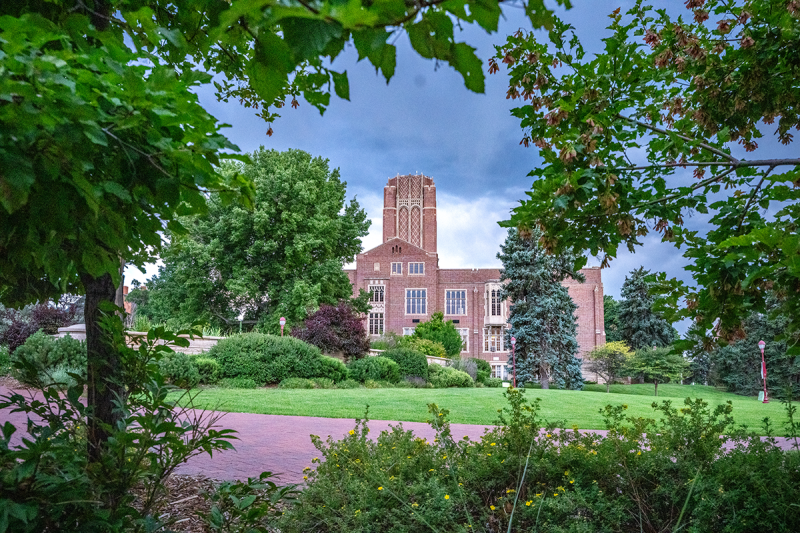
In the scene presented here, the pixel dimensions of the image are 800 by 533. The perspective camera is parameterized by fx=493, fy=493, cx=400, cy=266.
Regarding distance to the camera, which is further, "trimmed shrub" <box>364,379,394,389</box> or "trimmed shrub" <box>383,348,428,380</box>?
"trimmed shrub" <box>383,348,428,380</box>

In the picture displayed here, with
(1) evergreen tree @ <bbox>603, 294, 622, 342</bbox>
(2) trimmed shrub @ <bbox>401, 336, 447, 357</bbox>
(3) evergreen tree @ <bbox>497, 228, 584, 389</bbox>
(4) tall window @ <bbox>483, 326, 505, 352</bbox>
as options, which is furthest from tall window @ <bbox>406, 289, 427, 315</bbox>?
(1) evergreen tree @ <bbox>603, 294, 622, 342</bbox>

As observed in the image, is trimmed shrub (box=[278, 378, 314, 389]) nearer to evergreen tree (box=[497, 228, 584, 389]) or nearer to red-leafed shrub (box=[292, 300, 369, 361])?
red-leafed shrub (box=[292, 300, 369, 361])

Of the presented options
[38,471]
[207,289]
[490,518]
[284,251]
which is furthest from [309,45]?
[207,289]

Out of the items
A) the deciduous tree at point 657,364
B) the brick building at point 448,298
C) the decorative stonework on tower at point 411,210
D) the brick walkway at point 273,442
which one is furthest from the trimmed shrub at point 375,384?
the decorative stonework on tower at point 411,210

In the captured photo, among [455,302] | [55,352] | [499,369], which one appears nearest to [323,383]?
[55,352]

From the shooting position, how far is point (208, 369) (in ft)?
45.3

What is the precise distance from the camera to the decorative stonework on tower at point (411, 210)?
172 ft

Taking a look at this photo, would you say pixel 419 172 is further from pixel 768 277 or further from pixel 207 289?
pixel 768 277

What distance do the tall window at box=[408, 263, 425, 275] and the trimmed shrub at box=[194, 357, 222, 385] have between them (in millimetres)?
25281

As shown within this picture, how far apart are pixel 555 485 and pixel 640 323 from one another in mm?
35226

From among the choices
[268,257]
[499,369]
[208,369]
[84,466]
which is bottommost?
[499,369]

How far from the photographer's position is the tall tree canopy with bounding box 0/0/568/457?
0.65m

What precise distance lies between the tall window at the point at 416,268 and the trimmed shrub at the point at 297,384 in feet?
79.4

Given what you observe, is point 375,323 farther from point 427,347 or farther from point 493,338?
point 427,347
